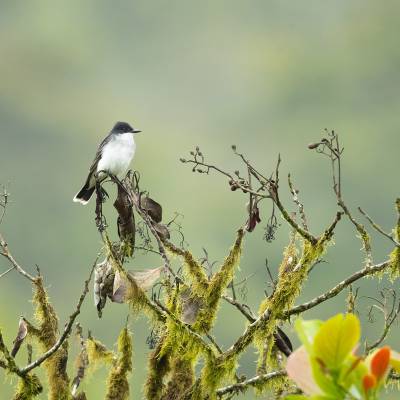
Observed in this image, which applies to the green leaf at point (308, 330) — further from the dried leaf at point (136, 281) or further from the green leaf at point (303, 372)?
the dried leaf at point (136, 281)

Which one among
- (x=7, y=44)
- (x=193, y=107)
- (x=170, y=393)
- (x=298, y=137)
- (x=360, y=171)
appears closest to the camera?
(x=170, y=393)

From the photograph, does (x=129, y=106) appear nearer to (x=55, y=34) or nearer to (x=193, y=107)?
(x=193, y=107)

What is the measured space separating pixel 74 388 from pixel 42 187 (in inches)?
3758

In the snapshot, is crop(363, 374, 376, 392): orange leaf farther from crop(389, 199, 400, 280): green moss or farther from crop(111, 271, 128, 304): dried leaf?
crop(111, 271, 128, 304): dried leaf

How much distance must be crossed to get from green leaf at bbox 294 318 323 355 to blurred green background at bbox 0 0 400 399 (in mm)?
40595

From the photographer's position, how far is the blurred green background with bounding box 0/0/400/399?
7494cm

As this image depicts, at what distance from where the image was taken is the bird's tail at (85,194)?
988cm

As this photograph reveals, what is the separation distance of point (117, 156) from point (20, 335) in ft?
18.1

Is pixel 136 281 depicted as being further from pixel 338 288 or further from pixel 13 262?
pixel 338 288

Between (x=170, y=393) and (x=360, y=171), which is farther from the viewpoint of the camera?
(x=360, y=171)

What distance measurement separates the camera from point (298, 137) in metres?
122

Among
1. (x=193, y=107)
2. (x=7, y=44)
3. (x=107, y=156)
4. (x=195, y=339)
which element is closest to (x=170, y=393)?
(x=195, y=339)

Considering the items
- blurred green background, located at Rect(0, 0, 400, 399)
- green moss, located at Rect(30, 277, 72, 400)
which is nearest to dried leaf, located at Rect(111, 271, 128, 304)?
Result: green moss, located at Rect(30, 277, 72, 400)

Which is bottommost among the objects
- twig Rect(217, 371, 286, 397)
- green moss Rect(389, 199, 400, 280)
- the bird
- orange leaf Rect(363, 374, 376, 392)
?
orange leaf Rect(363, 374, 376, 392)
